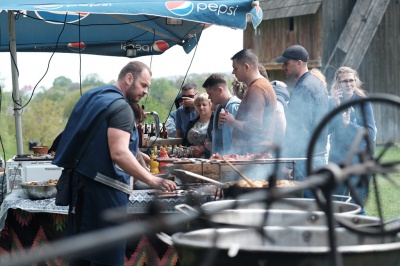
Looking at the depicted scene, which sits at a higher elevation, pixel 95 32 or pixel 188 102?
pixel 95 32

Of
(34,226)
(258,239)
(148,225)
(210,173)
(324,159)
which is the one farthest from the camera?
(324,159)

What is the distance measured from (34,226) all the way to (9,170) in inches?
30.3

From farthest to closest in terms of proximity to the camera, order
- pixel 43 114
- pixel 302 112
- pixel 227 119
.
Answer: pixel 43 114
pixel 302 112
pixel 227 119

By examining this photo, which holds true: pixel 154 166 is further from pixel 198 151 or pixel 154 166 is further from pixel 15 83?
pixel 15 83

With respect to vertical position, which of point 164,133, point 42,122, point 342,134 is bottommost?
point 42,122

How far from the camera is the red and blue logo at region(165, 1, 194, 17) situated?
6.58 metres

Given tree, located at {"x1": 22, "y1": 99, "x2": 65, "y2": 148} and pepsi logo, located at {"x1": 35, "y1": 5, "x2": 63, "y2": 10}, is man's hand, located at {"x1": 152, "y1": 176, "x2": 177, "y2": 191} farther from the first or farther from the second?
tree, located at {"x1": 22, "y1": 99, "x2": 65, "y2": 148}

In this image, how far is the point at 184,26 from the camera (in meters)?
9.55

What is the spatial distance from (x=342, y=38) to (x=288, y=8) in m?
2.31

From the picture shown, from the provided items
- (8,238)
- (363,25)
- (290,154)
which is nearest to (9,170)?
(8,238)

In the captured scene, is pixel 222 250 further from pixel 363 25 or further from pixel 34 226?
pixel 363 25

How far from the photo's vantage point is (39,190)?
5816 millimetres

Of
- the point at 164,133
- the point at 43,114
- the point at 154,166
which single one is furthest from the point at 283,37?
the point at 154,166

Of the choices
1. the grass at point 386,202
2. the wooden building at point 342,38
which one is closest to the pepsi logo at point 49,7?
the grass at point 386,202
